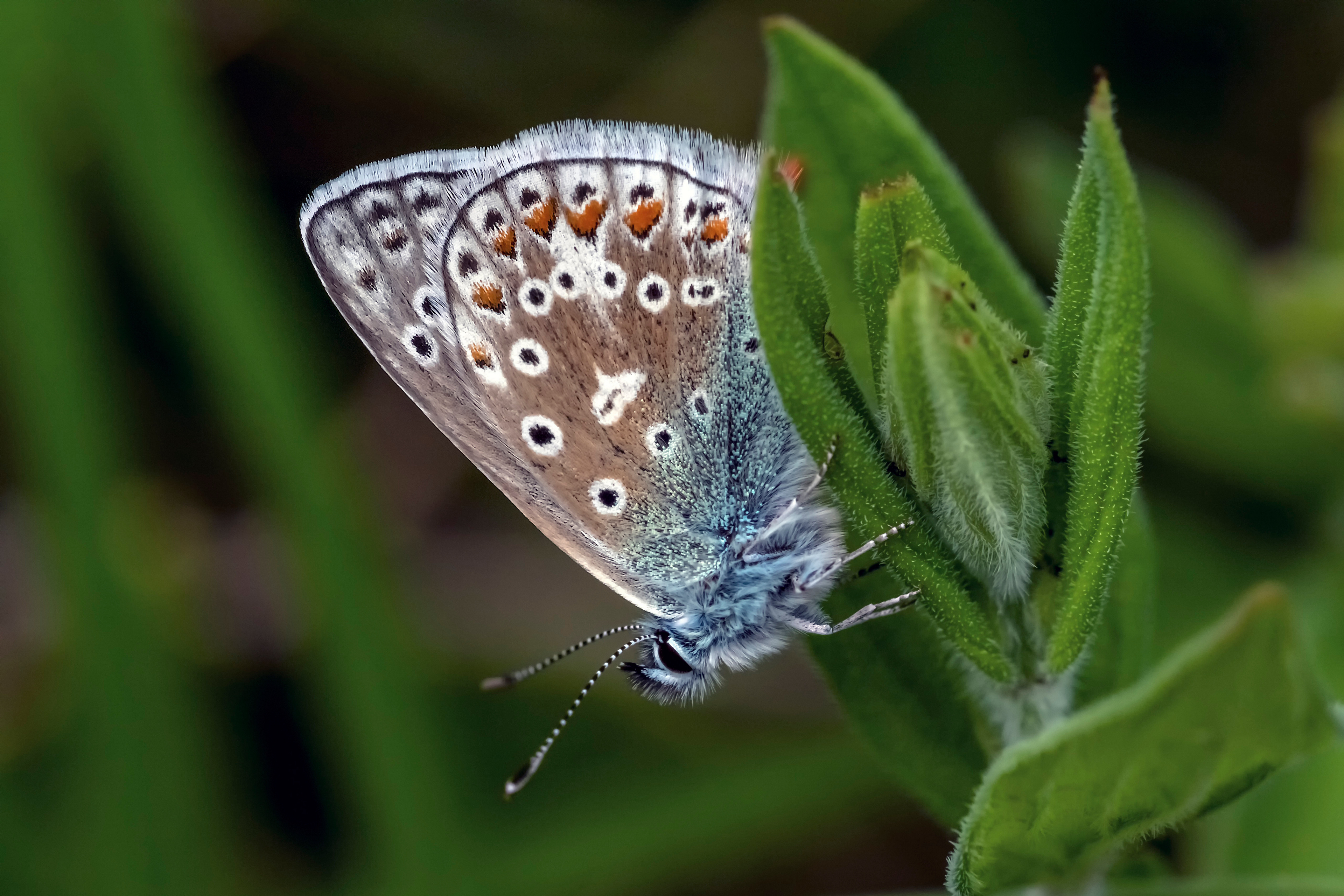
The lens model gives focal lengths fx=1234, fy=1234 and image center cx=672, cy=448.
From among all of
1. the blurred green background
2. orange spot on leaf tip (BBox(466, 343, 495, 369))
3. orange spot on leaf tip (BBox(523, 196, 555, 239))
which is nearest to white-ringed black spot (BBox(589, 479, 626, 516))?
orange spot on leaf tip (BBox(466, 343, 495, 369))

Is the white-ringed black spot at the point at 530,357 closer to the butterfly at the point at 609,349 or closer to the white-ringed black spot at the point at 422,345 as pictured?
the butterfly at the point at 609,349

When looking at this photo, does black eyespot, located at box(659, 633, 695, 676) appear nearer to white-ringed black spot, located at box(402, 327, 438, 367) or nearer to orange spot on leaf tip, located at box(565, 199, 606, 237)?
white-ringed black spot, located at box(402, 327, 438, 367)

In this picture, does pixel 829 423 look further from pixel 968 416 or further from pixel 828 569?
pixel 828 569

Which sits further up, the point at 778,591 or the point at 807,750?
the point at 778,591

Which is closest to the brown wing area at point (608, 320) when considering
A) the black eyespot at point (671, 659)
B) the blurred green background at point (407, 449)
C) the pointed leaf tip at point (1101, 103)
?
the black eyespot at point (671, 659)

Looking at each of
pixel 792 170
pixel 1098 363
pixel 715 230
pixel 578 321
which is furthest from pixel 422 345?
pixel 1098 363

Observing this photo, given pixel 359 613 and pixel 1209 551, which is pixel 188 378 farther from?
pixel 1209 551

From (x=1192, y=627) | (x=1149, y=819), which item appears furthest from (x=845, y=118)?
(x=1192, y=627)
